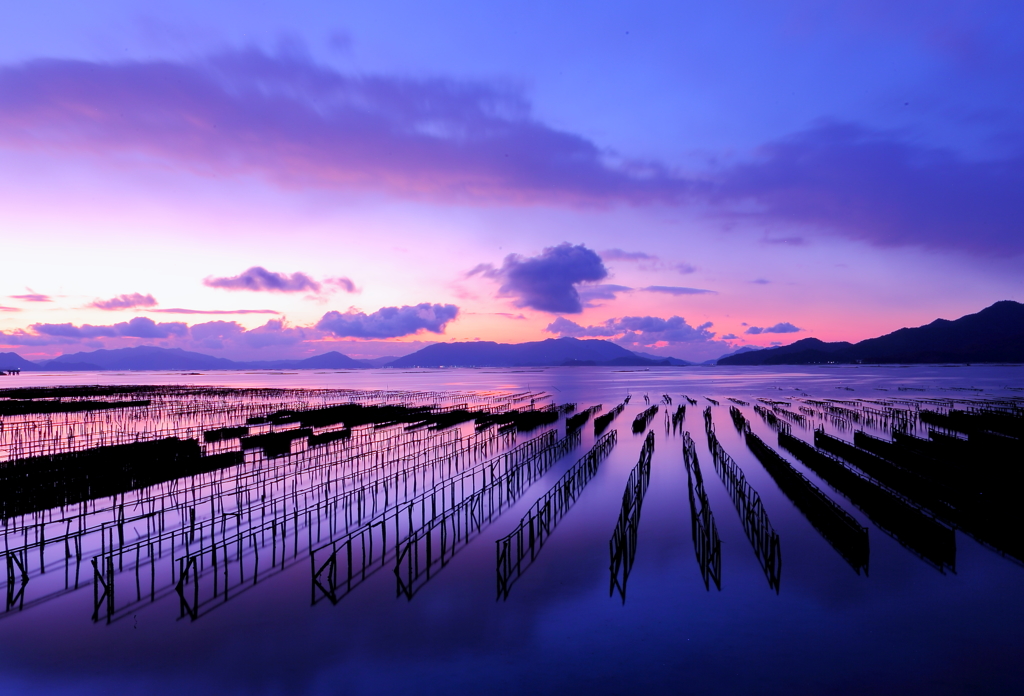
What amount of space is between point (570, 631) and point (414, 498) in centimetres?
1524

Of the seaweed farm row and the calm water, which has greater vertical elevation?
the seaweed farm row

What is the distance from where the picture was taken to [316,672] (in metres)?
14.2

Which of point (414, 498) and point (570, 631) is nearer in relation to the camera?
point (570, 631)

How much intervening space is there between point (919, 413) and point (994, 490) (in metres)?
46.5

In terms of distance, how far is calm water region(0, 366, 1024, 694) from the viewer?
13867mm

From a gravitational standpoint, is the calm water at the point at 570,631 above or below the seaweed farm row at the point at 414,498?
below

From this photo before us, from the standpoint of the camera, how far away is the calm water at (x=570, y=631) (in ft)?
45.5

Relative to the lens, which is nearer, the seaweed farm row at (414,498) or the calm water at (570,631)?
the calm water at (570,631)

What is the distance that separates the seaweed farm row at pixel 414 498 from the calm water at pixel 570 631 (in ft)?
1.84

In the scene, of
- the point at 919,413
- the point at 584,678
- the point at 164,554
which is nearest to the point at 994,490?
the point at 584,678

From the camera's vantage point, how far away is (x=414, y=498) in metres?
29.7

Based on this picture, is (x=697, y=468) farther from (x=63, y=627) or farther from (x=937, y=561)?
(x=63, y=627)

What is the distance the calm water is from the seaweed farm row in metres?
0.56

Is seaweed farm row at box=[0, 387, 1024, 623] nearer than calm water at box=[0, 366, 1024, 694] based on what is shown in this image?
No
